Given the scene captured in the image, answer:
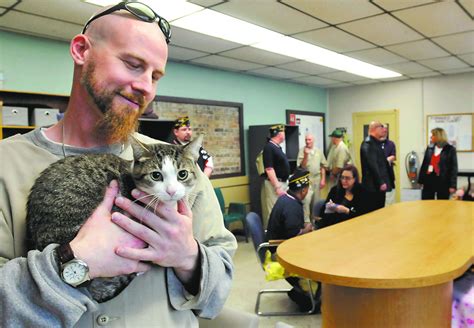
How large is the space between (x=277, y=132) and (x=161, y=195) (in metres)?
4.51

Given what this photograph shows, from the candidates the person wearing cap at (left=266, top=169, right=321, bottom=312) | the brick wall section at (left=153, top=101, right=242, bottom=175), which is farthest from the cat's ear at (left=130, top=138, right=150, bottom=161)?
the brick wall section at (left=153, top=101, right=242, bottom=175)

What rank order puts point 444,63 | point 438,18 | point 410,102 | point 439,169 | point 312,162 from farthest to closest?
1. point 410,102
2. point 312,162
3. point 444,63
4. point 439,169
5. point 438,18

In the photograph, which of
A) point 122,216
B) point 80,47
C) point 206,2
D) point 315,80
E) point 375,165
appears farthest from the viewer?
point 315,80

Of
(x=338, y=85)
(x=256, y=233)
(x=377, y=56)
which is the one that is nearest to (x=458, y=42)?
(x=377, y=56)

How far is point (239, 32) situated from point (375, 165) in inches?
97.6

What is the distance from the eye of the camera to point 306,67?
5.84 m

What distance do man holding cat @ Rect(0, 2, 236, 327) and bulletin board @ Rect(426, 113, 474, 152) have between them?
24.0 feet

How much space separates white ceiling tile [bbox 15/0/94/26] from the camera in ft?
9.57

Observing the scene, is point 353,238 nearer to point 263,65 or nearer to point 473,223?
point 473,223

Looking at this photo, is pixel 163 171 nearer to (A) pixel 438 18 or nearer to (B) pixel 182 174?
(B) pixel 182 174

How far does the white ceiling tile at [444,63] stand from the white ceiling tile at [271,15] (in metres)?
2.91

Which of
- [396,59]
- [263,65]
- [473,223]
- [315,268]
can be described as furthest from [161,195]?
[396,59]

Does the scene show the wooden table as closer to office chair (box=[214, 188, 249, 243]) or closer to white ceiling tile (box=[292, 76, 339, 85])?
office chair (box=[214, 188, 249, 243])

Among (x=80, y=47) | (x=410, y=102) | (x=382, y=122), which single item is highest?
(x=410, y=102)
